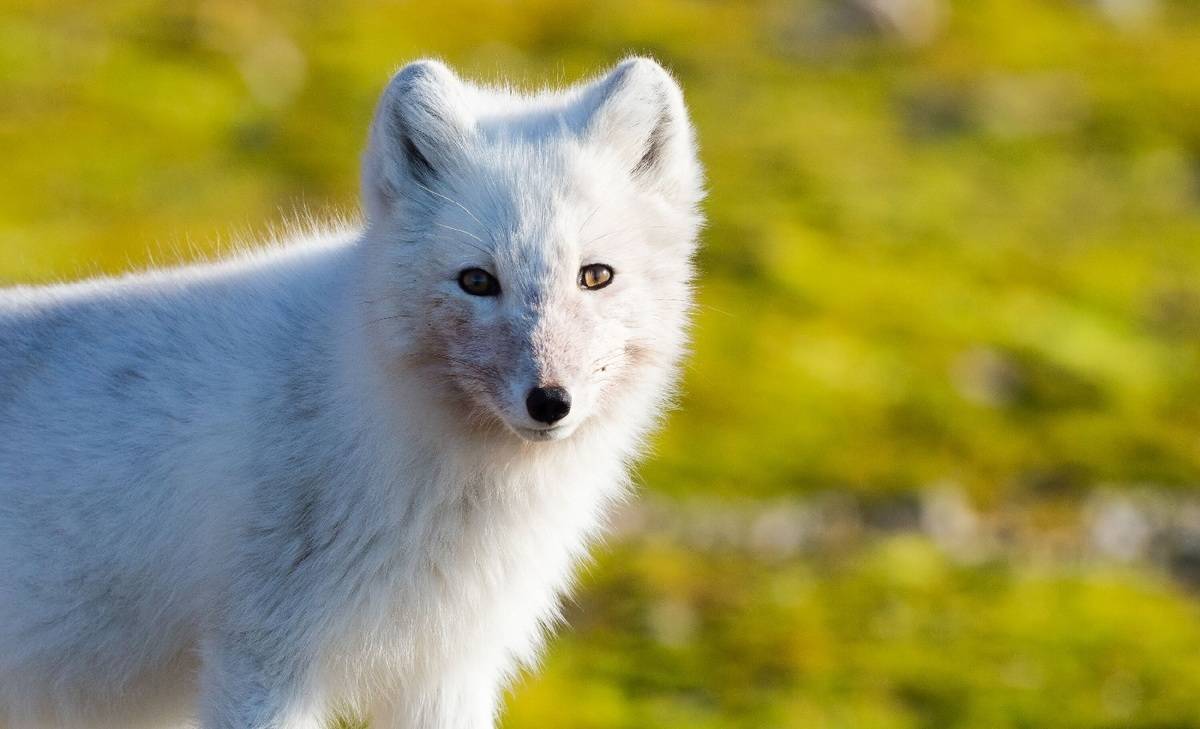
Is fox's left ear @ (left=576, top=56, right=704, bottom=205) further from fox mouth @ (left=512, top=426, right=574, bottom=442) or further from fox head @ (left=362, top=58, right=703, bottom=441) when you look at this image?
fox mouth @ (left=512, top=426, right=574, bottom=442)

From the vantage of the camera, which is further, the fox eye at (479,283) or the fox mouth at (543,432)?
the fox eye at (479,283)

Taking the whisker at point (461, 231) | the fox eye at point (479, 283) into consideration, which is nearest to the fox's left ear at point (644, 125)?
the whisker at point (461, 231)

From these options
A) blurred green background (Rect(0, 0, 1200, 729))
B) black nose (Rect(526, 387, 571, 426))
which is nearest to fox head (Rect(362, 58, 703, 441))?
black nose (Rect(526, 387, 571, 426))

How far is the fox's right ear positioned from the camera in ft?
20.6

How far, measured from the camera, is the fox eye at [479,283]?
19.8 feet

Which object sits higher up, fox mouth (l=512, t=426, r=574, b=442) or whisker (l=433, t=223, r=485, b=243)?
whisker (l=433, t=223, r=485, b=243)

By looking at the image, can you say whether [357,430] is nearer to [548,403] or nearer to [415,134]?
[548,403]

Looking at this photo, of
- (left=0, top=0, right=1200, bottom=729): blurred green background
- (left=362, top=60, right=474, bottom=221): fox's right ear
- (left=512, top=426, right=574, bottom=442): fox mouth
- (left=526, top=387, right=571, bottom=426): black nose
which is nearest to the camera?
(left=526, top=387, right=571, bottom=426): black nose

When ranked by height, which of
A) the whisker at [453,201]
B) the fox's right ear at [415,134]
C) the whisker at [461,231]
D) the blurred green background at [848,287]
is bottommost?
the blurred green background at [848,287]

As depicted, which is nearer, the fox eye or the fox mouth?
the fox mouth

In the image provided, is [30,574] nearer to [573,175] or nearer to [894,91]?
[573,175]

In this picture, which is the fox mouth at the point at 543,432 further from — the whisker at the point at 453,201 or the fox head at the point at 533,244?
the whisker at the point at 453,201

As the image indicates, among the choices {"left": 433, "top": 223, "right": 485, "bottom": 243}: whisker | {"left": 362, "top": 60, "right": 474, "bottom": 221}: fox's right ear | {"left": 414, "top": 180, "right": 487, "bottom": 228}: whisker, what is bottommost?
{"left": 433, "top": 223, "right": 485, "bottom": 243}: whisker

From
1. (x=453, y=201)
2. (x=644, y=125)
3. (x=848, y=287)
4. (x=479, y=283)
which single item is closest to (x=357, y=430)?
(x=479, y=283)
